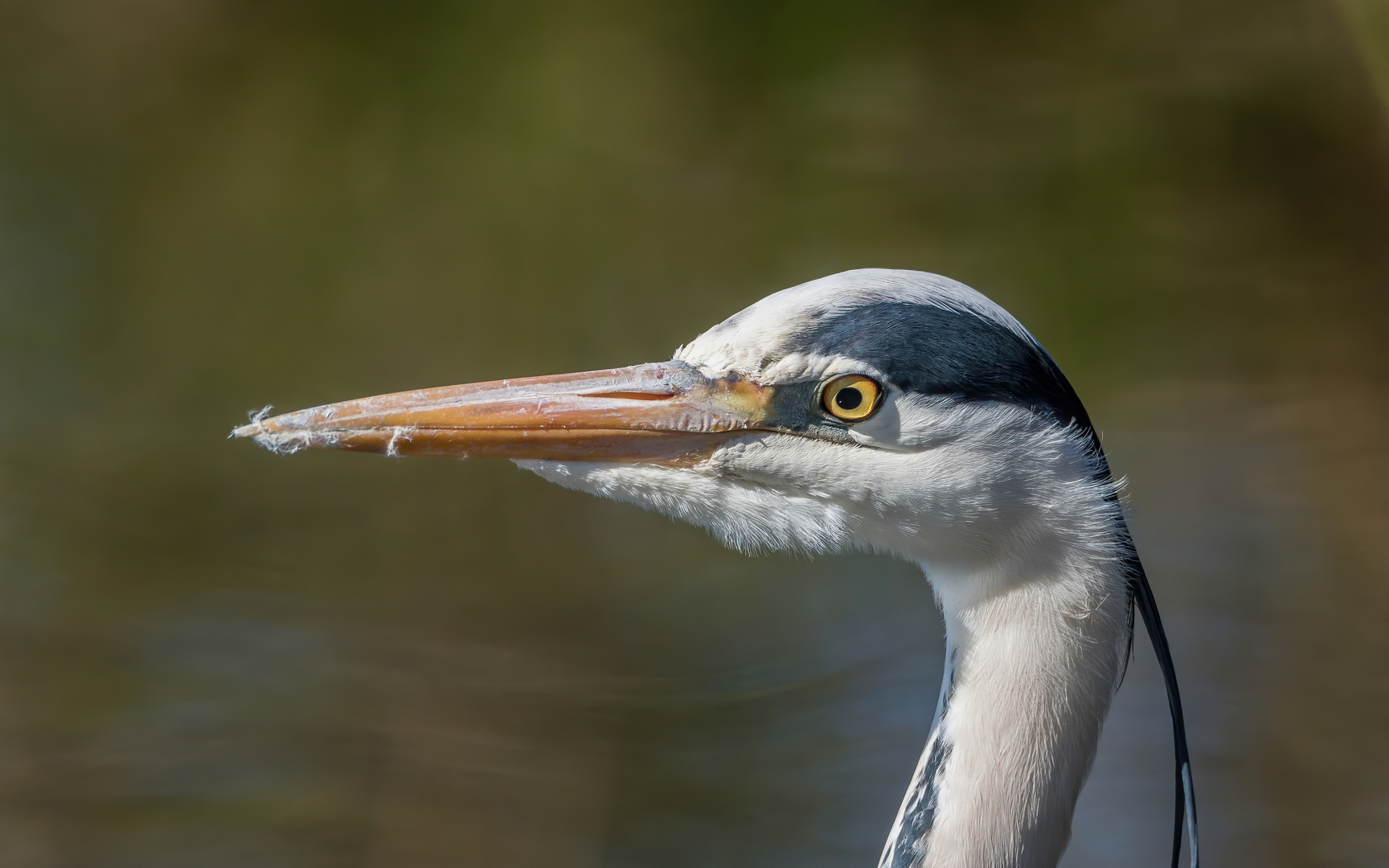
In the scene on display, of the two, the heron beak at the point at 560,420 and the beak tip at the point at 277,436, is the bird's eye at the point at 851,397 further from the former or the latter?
the beak tip at the point at 277,436

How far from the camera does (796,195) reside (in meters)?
3.98

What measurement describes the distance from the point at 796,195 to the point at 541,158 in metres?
0.90

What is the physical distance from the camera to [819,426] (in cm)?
108

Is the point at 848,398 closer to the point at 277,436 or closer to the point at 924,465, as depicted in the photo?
the point at 924,465

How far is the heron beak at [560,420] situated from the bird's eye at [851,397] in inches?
2.5

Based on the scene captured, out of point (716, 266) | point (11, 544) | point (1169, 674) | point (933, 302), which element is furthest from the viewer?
point (716, 266)

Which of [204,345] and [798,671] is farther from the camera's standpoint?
[204,345]

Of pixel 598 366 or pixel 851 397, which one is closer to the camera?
A: pixel 851 397

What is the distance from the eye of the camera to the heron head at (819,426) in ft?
3.46

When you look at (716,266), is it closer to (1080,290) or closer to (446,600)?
(1080,290)

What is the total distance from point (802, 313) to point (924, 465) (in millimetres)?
183

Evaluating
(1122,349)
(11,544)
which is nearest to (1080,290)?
(1122,349)

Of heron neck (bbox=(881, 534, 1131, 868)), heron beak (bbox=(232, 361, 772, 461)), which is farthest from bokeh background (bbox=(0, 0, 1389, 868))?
heron beak (bbox=(232, 361, 772, 461))

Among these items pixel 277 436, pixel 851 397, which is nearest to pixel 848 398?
pixel 851 397
